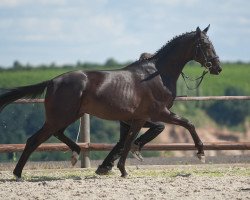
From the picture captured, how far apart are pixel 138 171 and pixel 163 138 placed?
6829 cm

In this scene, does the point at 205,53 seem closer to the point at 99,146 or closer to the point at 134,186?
the point at 134,186

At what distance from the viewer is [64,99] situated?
10.8 meters

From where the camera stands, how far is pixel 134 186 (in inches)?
392

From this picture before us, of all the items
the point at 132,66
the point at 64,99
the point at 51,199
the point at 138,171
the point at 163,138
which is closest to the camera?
the point at 51,199

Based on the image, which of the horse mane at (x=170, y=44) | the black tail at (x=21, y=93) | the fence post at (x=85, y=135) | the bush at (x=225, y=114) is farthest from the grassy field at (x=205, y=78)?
the black tail at (x=21, y=93)

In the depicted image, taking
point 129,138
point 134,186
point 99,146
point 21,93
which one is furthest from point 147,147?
point 134,186

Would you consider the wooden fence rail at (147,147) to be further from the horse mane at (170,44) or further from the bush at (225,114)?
the bush at (225,114)

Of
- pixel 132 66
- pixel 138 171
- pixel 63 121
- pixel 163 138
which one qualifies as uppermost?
pixel 132 66

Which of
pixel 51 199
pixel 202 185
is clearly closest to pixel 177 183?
pixel 202 185

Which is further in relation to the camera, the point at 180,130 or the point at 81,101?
the point at 180,130

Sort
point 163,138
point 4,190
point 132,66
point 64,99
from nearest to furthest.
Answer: point 4,190 → point 64,99 → point 132,66 → point 163,138

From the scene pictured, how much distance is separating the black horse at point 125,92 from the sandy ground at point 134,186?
0.59 m

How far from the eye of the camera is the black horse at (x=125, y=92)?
35.6 feet

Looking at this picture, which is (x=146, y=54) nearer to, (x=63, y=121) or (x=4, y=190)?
(x=63, y=121)
